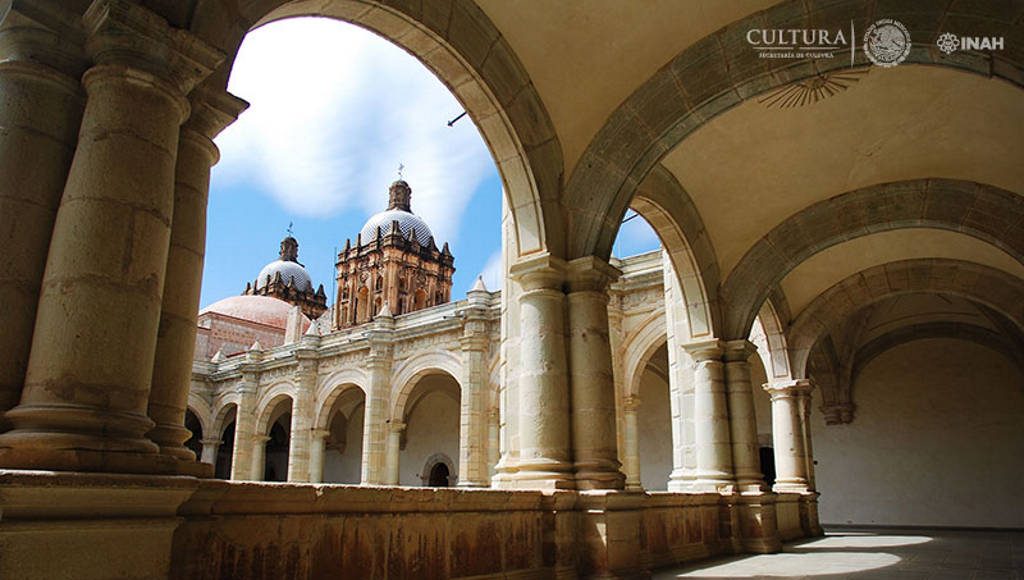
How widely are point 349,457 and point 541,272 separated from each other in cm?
2049

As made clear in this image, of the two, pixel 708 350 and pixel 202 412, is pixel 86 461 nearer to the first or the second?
pixel 708 350

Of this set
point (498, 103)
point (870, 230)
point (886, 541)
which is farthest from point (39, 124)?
point (886, 541)

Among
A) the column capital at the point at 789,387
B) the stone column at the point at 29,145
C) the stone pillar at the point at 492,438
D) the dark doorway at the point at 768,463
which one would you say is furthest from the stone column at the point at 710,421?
the dark doorway at the point at 768,463

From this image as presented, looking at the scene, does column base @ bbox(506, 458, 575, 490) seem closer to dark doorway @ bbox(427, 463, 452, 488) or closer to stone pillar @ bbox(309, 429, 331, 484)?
stone pillar @ bbox(309, 429, 331, 484)

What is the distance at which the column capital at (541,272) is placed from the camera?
565cm

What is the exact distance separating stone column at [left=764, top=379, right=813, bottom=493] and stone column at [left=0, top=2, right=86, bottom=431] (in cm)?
1009

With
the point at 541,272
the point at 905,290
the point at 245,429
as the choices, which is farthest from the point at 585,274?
the point at 245,429

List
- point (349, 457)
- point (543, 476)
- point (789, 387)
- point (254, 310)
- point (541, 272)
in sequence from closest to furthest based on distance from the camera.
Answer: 1. point (543, 476)
2. point (541, 272)
3. point (789, 387)
4. point (349, 457)
5. point (254, 310)

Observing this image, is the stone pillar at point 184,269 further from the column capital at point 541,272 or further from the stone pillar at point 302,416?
the stone pillar at point 302,416

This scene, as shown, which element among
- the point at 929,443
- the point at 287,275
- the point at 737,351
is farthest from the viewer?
the point at 287,275

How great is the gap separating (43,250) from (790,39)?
5204 millimetres

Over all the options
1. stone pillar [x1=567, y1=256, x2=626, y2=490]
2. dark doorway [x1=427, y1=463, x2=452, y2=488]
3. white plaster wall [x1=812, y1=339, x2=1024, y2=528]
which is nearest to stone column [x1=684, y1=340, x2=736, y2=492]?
stone pillar [x1=567, y1=256, x2=626, y2=490]

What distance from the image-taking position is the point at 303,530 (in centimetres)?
320

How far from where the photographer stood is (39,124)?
2850 millimetres
